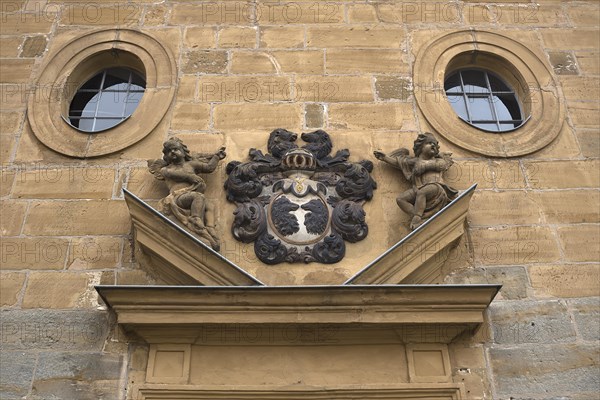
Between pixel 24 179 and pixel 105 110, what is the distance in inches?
46.0

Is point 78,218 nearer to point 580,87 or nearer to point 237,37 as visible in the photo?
point 237,37

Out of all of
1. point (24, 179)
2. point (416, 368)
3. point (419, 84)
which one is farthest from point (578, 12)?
point (24, 179)

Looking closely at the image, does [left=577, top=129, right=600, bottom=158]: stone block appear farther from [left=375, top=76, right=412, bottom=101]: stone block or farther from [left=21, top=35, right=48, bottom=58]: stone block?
[left=21, top=35, right=48, bottom=58]: stone block

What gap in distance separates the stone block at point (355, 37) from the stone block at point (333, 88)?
0.45 m

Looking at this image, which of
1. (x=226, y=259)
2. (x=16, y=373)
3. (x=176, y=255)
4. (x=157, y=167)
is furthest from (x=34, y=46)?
(x=16, y=373)

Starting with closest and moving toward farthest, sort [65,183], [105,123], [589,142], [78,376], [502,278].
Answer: [78,376]
[502,278]
[65,183]
[589,142]
[105,123]

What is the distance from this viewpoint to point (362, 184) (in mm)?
6863

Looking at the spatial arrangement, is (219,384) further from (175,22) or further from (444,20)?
(444,20)

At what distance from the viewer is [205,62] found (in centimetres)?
787

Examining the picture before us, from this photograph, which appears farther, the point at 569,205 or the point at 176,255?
the point at 569,205

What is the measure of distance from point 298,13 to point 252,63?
852 mm

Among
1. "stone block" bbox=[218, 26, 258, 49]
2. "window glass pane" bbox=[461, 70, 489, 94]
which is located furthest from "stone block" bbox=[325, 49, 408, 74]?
"stone block" bbox=[218, 26, 258, 49]

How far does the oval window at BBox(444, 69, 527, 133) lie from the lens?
7.75 metres

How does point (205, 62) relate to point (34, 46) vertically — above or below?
below
